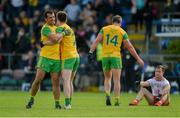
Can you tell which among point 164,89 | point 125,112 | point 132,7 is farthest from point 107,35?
point 132,7

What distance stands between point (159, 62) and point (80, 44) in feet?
11.3

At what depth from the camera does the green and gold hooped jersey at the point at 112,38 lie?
2238 cm

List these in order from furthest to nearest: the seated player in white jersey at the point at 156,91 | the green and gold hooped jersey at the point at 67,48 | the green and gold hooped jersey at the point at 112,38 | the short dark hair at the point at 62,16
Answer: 1. the green and gold hooped jersey at the point at 112,38
2. the seated player in white jersey at the point at 156,91
3. the green and gold hooped jersey at the point at 67,48
4. the short dark hair at the point at 62,16

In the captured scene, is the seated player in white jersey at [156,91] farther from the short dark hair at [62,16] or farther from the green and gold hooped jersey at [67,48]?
the short dark hair at [62,16]

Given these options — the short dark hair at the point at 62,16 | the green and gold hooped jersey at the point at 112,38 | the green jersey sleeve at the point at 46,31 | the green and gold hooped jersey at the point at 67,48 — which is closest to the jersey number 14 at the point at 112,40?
the green and gold hooped jersey at the point at 112,38

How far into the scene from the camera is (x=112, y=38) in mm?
22453

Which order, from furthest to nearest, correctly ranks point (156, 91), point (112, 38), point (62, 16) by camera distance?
1. point (112, 38)
2. point (156, 91)
3. point (62, 16)

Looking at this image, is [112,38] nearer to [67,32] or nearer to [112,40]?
[112,40]

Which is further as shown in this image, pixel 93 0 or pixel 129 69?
pixel 93 0

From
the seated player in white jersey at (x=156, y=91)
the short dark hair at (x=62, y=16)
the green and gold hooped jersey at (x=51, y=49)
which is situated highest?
the short dark hair at (x=62, y=16)

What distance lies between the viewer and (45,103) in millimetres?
23562

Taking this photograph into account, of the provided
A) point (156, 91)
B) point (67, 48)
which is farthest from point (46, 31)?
point (156, 91)

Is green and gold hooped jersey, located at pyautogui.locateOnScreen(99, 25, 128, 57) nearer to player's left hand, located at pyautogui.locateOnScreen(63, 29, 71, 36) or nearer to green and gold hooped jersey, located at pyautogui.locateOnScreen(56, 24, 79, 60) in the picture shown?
green and gold hooped jersey, located at pyautogui.locateOnScreen(56, 24, 79, 60)

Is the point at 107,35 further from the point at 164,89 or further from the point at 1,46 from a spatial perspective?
the point at 1,46
